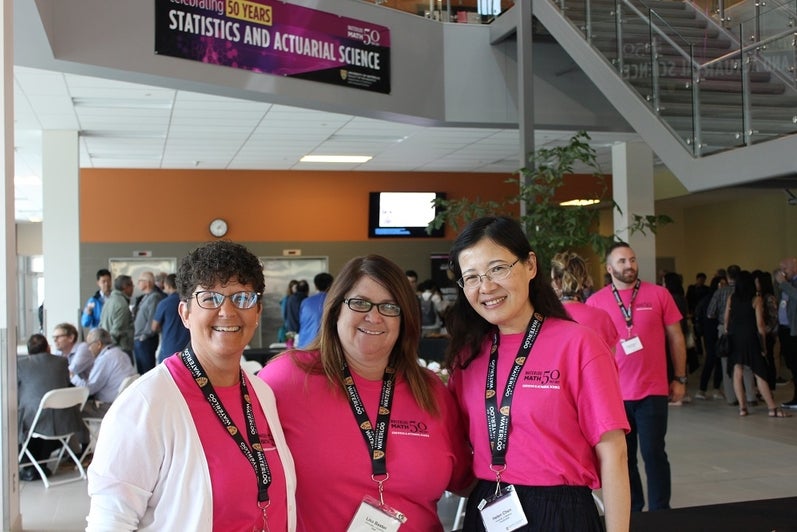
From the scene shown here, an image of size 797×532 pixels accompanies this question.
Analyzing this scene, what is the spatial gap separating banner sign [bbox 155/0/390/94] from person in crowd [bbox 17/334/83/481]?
9.69 ft

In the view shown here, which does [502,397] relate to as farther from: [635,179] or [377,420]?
[635,179]

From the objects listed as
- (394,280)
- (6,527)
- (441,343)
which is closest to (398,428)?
(394,280)

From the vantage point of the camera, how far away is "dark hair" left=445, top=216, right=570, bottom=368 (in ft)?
7.14

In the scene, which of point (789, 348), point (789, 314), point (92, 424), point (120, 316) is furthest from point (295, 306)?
point (789, 348)

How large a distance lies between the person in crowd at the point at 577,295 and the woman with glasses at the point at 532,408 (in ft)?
8.50

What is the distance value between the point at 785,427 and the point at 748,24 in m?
4.59

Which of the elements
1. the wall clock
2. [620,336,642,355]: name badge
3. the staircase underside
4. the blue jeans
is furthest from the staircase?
the wall clock

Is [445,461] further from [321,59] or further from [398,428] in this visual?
[321,59]

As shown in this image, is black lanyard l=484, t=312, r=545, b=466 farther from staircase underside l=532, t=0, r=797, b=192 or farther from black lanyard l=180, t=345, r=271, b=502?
staircase underside l=532, t=0, r=797, b=192

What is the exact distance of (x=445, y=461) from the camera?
2.17m

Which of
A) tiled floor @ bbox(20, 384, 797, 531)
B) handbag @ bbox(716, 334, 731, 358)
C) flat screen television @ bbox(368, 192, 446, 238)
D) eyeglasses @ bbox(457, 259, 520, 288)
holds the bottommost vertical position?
tiled floor @ bbox(20, 384, 797, 531)

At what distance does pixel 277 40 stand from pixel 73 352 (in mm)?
3841

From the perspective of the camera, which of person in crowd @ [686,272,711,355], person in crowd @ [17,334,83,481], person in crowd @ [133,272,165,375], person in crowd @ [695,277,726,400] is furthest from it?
person in crowd @ [686,272,711,355]

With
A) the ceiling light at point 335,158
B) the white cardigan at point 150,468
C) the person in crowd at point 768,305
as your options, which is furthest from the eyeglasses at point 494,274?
the ceiling light at point 335,158
